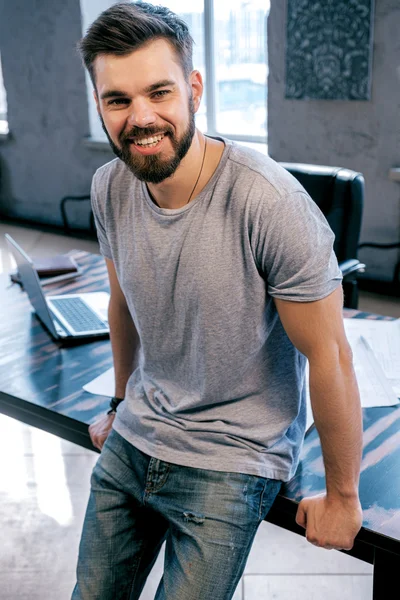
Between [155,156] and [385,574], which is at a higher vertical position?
[155,156]

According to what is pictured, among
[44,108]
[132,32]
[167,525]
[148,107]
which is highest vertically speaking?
[132,32]

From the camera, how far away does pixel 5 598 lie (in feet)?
6.28

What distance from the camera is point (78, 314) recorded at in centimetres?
186

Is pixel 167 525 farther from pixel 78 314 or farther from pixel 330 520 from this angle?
pixel 78 314

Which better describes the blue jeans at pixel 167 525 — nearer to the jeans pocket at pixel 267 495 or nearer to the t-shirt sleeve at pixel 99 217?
the jeans pocket at pixel 267 495

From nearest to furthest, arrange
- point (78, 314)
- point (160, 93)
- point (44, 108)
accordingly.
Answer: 1. point (160, 93)
2. point (78, 314)
3. point (44, 108)

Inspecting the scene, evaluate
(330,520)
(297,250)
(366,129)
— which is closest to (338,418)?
(330,520)

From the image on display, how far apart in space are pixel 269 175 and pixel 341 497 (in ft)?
1.75

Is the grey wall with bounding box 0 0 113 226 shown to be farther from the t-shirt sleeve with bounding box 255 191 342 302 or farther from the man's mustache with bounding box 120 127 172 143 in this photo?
the t-shirt sleeve with bounding box 255 191 342 302

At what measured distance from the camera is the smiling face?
114 cm

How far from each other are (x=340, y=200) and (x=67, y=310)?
1.14 m

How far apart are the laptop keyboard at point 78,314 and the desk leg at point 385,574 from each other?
95 centimetres

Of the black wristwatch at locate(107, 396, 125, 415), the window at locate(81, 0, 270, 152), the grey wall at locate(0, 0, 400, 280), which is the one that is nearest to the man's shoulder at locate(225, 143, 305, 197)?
the black wristwatch at locate(107, 396, 125, 415)

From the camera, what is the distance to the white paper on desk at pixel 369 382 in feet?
4.61
